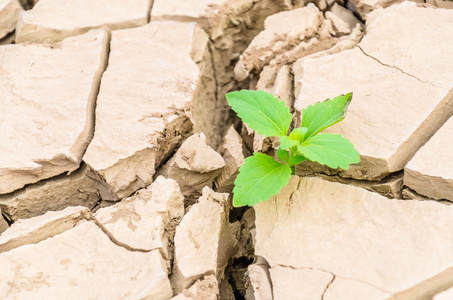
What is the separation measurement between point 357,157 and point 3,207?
65.3 inches

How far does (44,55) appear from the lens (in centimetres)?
258

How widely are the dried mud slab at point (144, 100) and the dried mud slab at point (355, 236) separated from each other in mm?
645

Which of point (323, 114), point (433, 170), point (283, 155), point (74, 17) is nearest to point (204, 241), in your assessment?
point (283, 155)

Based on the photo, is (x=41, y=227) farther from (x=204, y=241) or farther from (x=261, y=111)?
(x=261, y=111)

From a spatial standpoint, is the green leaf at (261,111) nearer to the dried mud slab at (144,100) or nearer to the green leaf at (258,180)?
the green leaf at (258,180)

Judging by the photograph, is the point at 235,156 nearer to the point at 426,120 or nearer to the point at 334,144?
the point at 334,144

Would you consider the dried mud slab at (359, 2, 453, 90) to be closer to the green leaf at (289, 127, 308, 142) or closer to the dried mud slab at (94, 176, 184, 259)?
the green leaf at (289, 127, 308, 142)

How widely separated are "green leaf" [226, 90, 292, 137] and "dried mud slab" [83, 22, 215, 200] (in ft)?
1.41

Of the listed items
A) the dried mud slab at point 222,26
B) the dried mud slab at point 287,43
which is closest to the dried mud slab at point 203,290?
the dried mud slab at point 222,26

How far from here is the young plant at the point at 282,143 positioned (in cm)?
175

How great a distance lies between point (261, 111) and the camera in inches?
76.6

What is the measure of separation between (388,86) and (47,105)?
1.72m

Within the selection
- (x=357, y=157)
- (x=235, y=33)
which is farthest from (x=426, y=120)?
(x=235, y=33)

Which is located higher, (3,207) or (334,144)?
(334,144)
